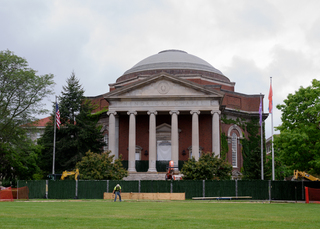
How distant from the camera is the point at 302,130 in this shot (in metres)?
35.0

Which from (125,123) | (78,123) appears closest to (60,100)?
(78,123)

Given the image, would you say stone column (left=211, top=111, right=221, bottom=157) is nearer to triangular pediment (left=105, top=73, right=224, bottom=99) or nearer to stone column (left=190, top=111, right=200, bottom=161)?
stone column (left=190, top=111, right=200, bottom=161)

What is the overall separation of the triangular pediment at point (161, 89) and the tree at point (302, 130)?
1539 cm

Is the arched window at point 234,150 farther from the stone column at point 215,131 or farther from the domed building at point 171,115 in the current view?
the stone column at point 215,131

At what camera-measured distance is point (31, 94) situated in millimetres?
50312

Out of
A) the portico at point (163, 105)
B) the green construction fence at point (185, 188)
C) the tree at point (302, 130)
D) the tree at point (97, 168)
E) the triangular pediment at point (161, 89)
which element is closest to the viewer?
the tree at point (302, 130)

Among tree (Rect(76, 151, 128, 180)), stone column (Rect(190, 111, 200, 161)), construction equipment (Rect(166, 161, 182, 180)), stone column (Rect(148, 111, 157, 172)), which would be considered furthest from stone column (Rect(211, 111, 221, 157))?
tree (Rect(76, 151, 128, 180))

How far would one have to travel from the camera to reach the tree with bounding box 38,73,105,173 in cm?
5425

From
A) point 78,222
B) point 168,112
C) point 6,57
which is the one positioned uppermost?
point 6,57

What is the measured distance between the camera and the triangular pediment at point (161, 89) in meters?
51.3

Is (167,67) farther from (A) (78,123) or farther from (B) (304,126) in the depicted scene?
(B) (304,126)

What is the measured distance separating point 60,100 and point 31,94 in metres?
6.42

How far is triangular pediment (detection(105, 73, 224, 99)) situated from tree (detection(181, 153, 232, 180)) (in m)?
10.1

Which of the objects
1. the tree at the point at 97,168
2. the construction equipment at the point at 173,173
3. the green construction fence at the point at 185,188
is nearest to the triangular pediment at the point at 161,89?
the construction equipment at the point at 173,173
